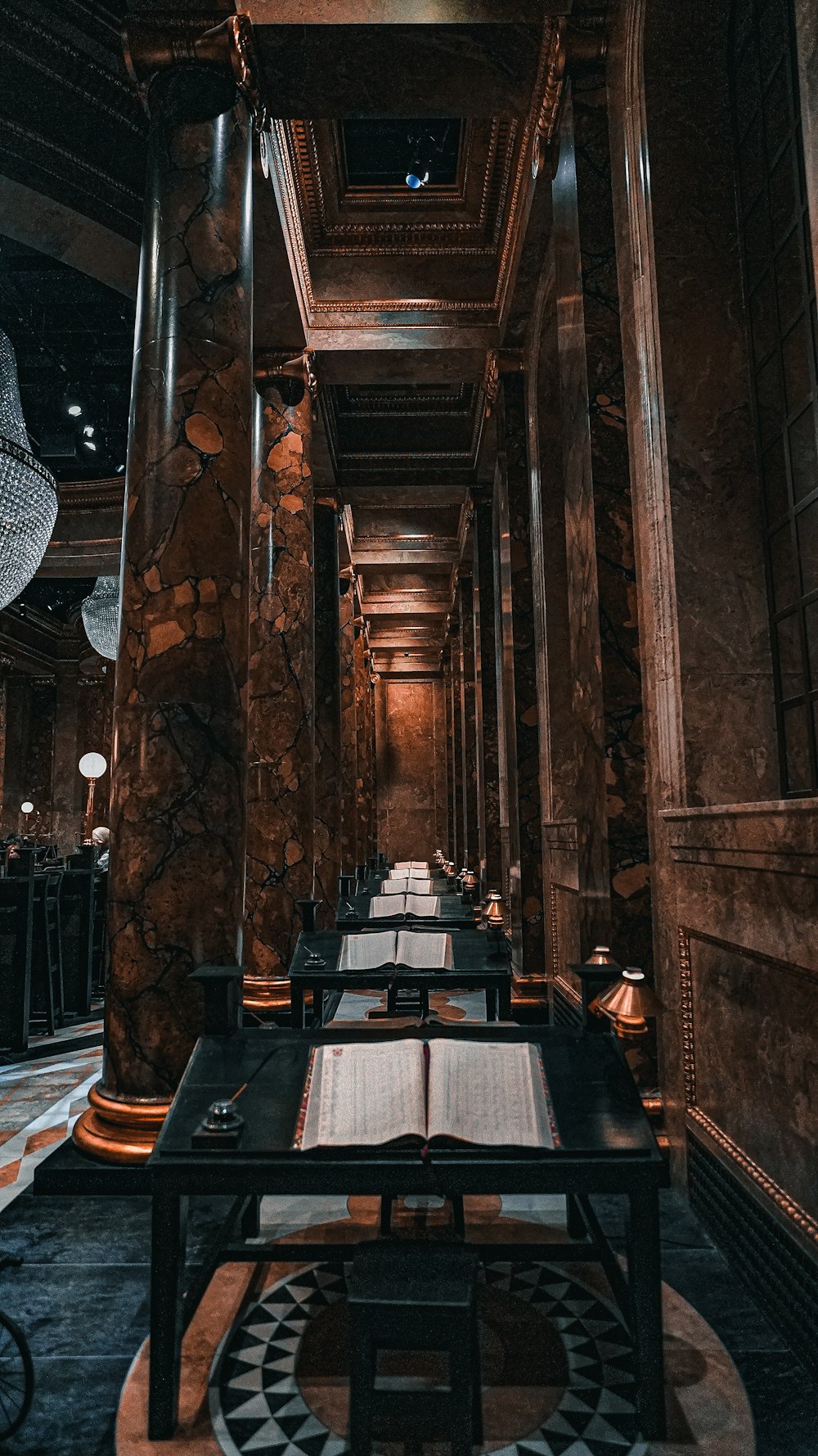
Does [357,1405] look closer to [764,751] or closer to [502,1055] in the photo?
[502,1055]

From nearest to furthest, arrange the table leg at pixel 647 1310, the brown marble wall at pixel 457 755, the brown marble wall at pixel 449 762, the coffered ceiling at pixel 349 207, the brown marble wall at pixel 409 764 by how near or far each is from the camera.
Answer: the table leg at pixel 647 1310 < the coffered ceiling at pixel 349 207 < the brown marble wall at pixel 457 755 < the brown marble wall at pixel 449 762 < the brown marble wall at pixel 409 764

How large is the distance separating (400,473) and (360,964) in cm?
893

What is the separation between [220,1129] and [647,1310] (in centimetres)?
109

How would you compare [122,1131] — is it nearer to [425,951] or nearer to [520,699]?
[425,951]

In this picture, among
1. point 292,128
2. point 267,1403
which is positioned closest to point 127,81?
point 292,128

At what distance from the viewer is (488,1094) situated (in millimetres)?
2342

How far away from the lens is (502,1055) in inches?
97.7

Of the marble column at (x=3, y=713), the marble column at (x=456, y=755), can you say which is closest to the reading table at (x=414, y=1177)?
the marble column at (x=456, y=755)

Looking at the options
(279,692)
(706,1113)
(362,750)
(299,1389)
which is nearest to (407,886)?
(279,692)

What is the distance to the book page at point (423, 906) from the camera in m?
6.89

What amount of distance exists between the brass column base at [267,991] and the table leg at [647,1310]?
4.64 m

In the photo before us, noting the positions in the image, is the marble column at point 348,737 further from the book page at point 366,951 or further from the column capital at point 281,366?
the book page at point 366,951

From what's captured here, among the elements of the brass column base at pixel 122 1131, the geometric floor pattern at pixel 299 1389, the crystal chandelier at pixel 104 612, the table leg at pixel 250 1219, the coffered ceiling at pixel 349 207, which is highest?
the coffered ceiling at pixel 349 207

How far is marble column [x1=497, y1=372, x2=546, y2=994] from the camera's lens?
770cm
